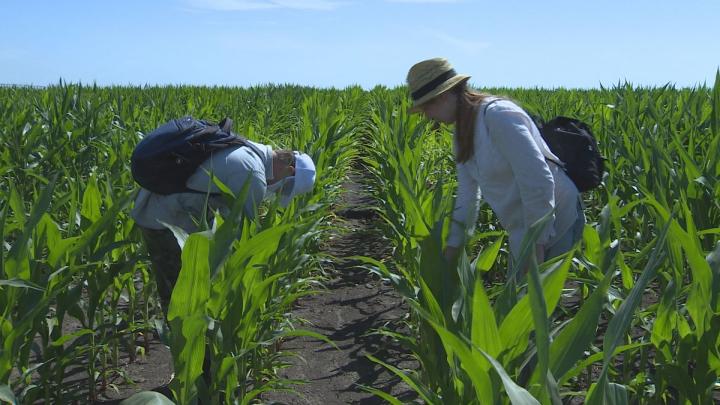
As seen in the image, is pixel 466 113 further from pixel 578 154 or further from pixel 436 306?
pixel 436 306

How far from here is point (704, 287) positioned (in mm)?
1900

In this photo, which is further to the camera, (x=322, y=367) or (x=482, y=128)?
(x=322, y=367)

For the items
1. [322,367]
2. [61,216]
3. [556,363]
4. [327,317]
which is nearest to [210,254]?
[556,363]

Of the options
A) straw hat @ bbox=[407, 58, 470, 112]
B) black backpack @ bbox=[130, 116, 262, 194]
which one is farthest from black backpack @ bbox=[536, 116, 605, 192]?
black backpack @ bbox=[130, 116, 262, 194]

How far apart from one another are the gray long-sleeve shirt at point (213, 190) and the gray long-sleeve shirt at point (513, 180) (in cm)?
72

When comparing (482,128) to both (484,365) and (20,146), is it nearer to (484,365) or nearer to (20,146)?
(484,365)

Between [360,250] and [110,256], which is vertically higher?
[110,256]

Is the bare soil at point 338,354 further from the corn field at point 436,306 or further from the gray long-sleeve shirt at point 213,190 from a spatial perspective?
the gray long-sleeve shirt at point 213,190

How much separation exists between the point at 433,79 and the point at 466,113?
0.54ft

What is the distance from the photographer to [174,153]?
2.57m

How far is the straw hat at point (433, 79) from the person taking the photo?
95.6 inches

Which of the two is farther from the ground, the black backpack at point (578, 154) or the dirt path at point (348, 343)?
the black backpack at point (578, 154)

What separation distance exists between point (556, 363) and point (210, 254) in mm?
998

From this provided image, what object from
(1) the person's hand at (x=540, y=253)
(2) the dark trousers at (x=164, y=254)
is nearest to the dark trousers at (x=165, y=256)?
(2) the dark trousers at (x=164, y=254)
